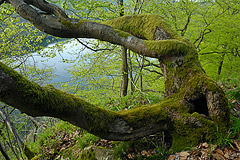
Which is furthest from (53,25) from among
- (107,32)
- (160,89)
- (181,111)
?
(160,89)

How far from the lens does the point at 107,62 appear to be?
1234cm

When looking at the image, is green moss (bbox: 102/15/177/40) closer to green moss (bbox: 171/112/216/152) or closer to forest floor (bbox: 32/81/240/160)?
green moss (bbox: 171/112/216/152)

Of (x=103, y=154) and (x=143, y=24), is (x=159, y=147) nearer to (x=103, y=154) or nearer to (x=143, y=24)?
(x=103, y=154)

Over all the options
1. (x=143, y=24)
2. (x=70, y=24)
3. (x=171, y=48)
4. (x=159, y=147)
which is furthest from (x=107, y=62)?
(x=159, y=147)

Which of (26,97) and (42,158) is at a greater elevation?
(26,97)

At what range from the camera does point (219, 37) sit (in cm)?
1038

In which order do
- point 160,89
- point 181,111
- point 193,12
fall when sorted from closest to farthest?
1. point 181,111
2. point 193,12
3. point 160,89

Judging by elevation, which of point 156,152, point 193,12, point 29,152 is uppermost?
point 193,12

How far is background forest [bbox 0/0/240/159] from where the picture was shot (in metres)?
3.45

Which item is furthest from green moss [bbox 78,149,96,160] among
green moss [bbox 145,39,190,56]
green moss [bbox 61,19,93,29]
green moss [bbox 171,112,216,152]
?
green moss [bbox 61,19,93,29]

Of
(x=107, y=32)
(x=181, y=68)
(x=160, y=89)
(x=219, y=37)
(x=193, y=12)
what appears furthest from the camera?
(x=160, y=89)

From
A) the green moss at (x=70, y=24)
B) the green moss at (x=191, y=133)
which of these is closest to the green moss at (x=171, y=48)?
the green moss at (x=191, y=133)

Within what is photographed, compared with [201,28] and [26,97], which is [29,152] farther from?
[201,28]

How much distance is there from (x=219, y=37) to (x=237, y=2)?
2.71m
